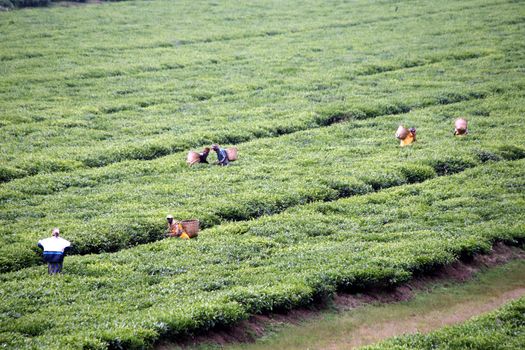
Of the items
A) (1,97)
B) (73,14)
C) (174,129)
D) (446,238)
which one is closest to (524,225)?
(446,238)

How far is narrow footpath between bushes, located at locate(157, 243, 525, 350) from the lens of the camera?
1927 centimetres

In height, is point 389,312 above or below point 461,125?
below

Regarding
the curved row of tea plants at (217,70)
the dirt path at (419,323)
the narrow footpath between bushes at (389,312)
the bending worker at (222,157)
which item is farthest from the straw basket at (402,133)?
the dirt path at (419,323)

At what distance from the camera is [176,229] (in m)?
25.0

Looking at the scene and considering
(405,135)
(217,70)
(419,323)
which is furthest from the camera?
(217,70)

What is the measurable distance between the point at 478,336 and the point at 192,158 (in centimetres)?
1800

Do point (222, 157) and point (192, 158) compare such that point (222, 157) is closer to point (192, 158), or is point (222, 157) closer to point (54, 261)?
point (192, 158)

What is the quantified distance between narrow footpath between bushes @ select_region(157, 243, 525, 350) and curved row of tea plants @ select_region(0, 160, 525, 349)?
39 cm

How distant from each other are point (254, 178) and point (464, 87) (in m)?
21.7

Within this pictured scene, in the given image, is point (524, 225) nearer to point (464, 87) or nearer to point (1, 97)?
point (464, 87)

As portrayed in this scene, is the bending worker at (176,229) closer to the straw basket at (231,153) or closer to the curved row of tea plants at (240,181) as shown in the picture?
the curved row of tea plants at (240,181)

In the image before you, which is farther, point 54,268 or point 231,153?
point 231,153

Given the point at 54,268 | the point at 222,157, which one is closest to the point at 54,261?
the point at 54,268

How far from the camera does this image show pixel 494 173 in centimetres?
3177
